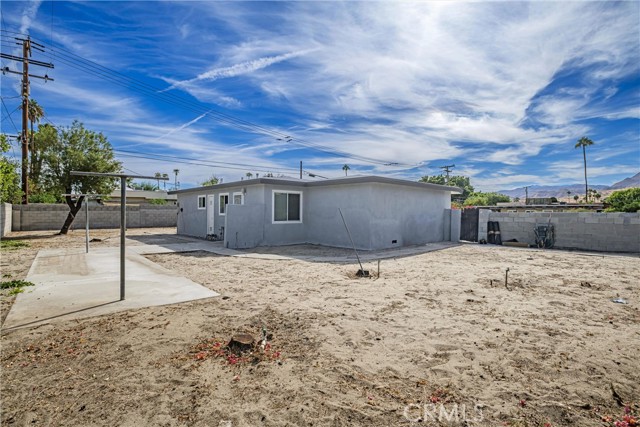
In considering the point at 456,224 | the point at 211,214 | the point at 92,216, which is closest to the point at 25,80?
the point at 92,216

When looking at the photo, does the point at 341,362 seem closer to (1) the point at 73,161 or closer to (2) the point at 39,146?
(1) the point at 73,161

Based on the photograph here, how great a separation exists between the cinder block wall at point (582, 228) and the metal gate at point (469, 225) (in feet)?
1.85

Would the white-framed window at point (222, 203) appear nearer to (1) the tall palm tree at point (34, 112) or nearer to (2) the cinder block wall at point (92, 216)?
(2) the cinder block wall at point (92, 216)

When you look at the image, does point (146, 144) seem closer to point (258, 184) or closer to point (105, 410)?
point (258, 184)

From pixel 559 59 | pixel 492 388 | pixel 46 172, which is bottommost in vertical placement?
pixel 492 388

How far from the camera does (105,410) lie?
88.1 inches

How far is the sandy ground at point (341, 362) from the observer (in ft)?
7.39

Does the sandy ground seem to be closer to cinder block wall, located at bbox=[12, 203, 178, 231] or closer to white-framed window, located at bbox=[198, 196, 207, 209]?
white-framed window, located at bbox=[198, 196, 207, 209]

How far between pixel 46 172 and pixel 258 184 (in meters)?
11.5

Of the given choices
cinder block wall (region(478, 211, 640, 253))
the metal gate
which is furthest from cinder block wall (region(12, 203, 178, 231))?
cinder block wall (region(478, 211, 640, 253))

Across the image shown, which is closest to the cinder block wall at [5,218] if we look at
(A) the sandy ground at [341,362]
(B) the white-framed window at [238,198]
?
(B) the white-framed window at [238,198]

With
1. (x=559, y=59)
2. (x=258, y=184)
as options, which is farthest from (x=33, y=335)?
(x=559, y=59)

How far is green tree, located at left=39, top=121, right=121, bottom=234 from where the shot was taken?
50.4 feet

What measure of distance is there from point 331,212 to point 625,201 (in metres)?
14.4
